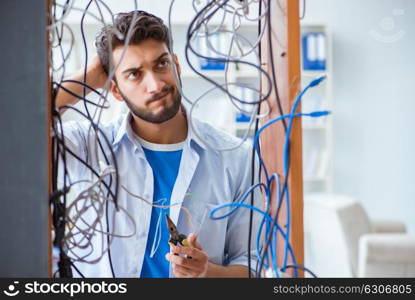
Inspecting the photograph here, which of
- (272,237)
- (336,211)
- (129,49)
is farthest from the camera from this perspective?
(336,211)

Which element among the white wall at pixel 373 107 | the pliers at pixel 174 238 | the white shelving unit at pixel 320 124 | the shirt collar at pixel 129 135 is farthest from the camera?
the white wall at pixel 373 107

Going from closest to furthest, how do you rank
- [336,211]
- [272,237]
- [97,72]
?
[272,237], [97,72], [336,211]

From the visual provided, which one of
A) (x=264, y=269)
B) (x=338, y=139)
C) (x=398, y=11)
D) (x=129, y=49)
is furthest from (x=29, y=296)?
(x=398, y=11)

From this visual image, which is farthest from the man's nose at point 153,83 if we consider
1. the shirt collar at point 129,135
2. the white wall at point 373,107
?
the white wall at point 373,107

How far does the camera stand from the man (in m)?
1.11

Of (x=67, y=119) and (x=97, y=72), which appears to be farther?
(x=67, y=119)

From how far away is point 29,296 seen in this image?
2.55 feet

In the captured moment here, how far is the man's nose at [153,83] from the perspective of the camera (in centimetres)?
110

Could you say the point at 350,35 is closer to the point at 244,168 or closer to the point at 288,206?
the point at 244,168

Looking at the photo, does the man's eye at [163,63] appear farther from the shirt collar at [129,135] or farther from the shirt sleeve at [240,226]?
the shirt sleeve at [240,226]

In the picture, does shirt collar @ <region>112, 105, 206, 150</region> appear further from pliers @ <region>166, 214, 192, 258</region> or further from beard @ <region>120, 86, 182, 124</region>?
pliers @ <region>166, 214, 192, 258</region>

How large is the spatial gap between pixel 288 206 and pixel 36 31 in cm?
50

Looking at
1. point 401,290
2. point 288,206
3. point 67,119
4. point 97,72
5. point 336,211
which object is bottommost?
point 336,211

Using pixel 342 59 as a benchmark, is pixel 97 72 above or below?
below
